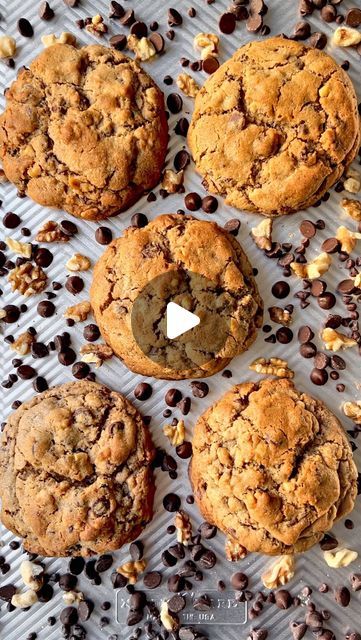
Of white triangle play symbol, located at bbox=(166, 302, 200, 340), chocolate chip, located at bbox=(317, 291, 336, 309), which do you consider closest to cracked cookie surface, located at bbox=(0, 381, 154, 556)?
white triangle play symbol, located at bbox=(166, 302, 200, 340)

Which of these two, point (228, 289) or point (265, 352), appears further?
point (265, 352)

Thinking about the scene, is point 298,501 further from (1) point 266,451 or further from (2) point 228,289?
(2) point 228,289

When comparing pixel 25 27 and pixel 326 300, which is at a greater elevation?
pixel 25 27

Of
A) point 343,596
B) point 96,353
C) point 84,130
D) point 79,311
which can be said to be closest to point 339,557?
point 343,596

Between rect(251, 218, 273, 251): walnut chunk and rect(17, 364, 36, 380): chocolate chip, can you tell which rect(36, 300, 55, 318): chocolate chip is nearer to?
rect(17, 364, 36, 380): chocolate chip

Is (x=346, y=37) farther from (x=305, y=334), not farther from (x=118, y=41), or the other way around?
(x=305, y=334)

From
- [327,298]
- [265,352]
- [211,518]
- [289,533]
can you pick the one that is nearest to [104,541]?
[211,518]

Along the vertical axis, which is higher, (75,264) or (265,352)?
(75,264)
